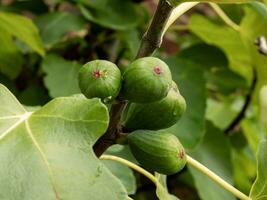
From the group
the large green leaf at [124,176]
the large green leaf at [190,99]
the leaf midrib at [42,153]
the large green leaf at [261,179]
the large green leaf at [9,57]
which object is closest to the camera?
the leaf midrib at [42,153]

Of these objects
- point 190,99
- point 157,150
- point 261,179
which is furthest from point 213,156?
point 157,150

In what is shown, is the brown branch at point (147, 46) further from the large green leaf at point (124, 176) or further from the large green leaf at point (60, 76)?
the large green leaf at point (60, 76)

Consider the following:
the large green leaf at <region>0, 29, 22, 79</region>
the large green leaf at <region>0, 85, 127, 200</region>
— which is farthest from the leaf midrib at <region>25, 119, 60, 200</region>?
the large green leaf at <region>0, 29, 22, 79</region>

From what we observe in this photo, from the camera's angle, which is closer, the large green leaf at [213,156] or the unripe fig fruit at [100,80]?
the unripe fig fruit at [100,80]

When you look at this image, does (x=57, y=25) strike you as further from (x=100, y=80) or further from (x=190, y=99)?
(x=100, y=80)

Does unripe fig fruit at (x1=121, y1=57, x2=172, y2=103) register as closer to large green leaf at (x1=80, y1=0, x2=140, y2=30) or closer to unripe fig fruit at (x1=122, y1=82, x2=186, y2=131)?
unripe fig fruit at (x1=122, y1=82, x2=186, y2=131)

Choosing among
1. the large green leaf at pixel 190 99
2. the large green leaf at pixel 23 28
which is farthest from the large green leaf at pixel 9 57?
the large green leaf at pixel 190 99
